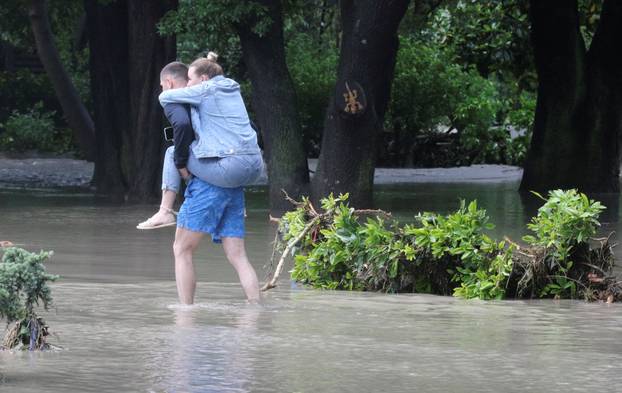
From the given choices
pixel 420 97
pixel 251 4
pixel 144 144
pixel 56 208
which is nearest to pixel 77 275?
pixel 251 4

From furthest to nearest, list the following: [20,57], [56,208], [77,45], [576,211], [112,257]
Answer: [20,57] < [77,45] < [56,208] < [112,257] < [576,211]

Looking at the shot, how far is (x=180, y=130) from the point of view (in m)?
8.46

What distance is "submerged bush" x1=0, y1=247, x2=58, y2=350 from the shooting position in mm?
6277

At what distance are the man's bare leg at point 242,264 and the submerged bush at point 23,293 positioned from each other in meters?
2.28

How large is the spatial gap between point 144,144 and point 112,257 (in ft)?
28.6

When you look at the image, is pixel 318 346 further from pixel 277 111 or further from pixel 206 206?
pixel 277 111

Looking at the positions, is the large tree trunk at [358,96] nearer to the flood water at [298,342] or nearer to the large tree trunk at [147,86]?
the large tree trunk at [147,86]

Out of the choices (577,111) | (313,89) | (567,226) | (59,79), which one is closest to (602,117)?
(577,111)

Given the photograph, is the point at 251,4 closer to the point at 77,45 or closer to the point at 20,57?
the point at 77,45

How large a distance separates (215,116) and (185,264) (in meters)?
0.93

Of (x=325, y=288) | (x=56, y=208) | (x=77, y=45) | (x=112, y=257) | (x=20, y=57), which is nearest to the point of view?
(x=325, y=288)

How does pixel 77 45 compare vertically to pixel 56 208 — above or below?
above

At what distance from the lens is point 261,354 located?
6930 millimetres

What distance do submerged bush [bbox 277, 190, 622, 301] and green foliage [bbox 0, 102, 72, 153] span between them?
2316cm
